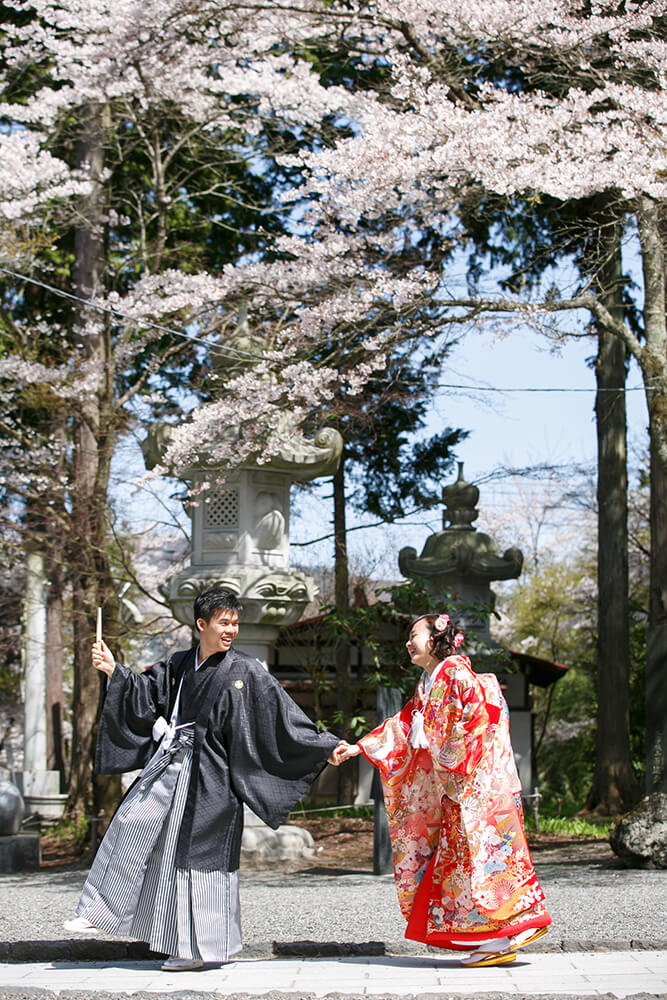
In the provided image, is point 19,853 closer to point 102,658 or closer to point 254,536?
point 254,536

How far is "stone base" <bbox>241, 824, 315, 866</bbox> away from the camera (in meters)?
9.10

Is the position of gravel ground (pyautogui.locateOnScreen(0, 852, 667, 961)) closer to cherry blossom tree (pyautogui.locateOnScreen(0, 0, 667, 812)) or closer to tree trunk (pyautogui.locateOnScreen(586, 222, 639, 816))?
cherry blossom tree (pyautogui.locateOnScreen(0, 0, 667, 812))

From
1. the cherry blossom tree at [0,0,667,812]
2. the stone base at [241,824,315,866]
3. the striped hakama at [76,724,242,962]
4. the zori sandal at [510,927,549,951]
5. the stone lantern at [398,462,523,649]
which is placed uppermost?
the cherry blossom tree at [0,0,667,812]

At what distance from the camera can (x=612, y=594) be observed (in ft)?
42.6

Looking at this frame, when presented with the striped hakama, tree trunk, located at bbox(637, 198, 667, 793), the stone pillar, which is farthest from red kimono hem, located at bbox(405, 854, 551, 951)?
the stone pillar

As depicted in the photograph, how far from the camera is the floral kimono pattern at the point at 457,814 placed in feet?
14.9

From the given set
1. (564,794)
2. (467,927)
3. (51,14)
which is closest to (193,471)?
(51,14)

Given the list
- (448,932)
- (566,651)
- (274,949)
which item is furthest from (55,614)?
(448,932)

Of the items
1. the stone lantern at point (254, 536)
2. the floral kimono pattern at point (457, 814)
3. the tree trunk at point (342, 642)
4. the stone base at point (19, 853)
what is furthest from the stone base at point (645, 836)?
the tree trunk at point (342, 642)

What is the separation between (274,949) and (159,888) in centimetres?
68

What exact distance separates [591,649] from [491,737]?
598 inches

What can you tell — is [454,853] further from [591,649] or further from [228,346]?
[591,649]

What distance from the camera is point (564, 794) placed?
18141 mm

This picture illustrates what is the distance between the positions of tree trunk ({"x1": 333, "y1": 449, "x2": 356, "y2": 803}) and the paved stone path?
798 centimetres
